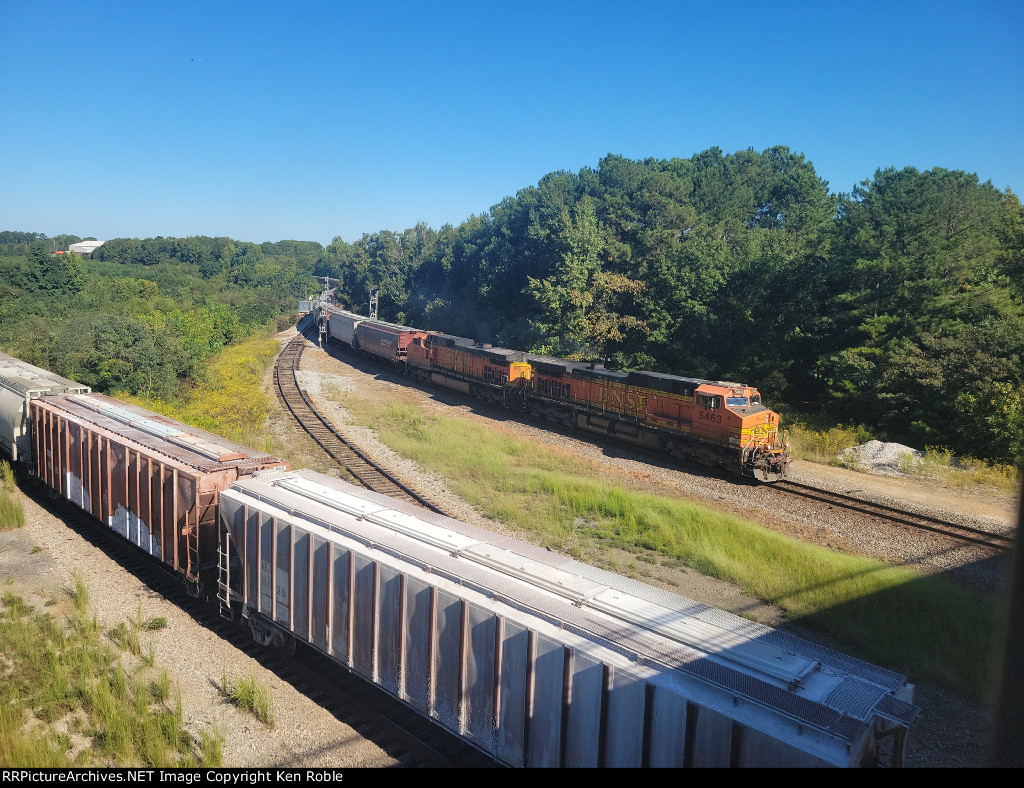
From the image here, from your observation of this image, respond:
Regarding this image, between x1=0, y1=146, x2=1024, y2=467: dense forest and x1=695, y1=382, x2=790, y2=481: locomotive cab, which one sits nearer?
x1=695, y1=382, x2=790, y2=481: locomotive cab

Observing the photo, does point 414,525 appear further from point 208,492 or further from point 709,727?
point 709,727

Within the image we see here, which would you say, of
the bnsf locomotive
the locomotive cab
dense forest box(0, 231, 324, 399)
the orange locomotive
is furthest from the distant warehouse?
the locomotive cab

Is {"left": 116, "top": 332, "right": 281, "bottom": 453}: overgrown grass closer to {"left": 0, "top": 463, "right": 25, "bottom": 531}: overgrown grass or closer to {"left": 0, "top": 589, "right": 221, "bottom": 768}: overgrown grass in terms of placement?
{"left": 0, "top": 463, "right": 25, "bottom": 531}: overgrown grass

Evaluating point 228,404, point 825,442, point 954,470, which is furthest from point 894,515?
point 228,404

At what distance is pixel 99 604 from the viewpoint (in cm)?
1227

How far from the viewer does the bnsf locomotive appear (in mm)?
20953

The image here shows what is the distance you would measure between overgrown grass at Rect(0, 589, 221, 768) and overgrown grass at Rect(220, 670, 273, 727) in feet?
2.32

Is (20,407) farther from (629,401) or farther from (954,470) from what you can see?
(954,470)

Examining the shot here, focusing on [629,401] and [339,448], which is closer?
[339,448]

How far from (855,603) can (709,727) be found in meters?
8.74

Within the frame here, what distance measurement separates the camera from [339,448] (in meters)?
22.9

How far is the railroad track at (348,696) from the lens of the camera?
8.27 m

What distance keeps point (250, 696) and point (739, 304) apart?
30.6 meters

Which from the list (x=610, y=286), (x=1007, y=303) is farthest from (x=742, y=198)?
(x=1007, y=303)
